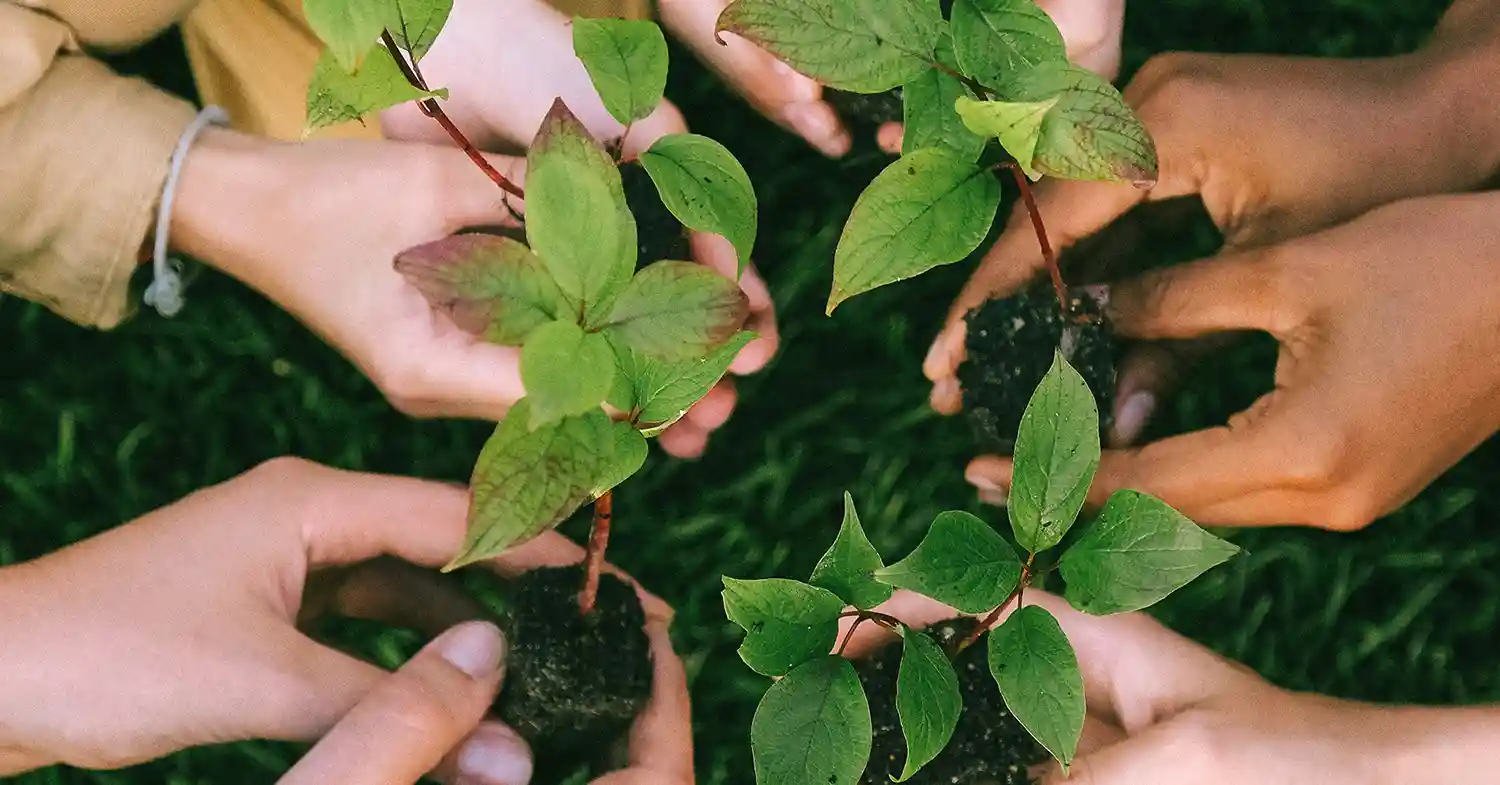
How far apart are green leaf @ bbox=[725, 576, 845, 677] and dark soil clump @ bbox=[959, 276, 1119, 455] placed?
0.35m

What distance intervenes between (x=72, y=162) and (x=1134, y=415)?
990mm

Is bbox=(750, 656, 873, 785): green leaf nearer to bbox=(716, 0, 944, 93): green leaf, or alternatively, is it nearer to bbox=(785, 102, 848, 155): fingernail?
bbox=(716, 0, 944, 93): green leaf

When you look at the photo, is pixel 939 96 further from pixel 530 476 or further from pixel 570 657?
pixel 570 657

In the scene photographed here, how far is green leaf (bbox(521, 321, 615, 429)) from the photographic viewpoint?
423mm

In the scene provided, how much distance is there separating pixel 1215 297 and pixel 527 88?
0.63 m

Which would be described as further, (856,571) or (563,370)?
(856,571)

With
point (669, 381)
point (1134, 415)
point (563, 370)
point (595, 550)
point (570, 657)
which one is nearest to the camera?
point (563, 370)

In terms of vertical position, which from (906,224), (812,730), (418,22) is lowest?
(812,730)

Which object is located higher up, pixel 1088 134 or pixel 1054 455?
pixel 1088 134

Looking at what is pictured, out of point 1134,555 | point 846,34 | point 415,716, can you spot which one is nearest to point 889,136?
point 846,34

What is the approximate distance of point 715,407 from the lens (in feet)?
3.29

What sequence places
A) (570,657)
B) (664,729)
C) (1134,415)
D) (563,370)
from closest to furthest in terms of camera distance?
(563,370) < (570,657) < (664,729) < (1134,415)

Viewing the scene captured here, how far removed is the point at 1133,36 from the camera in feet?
4.09

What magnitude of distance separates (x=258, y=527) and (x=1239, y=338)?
965 millimetres
